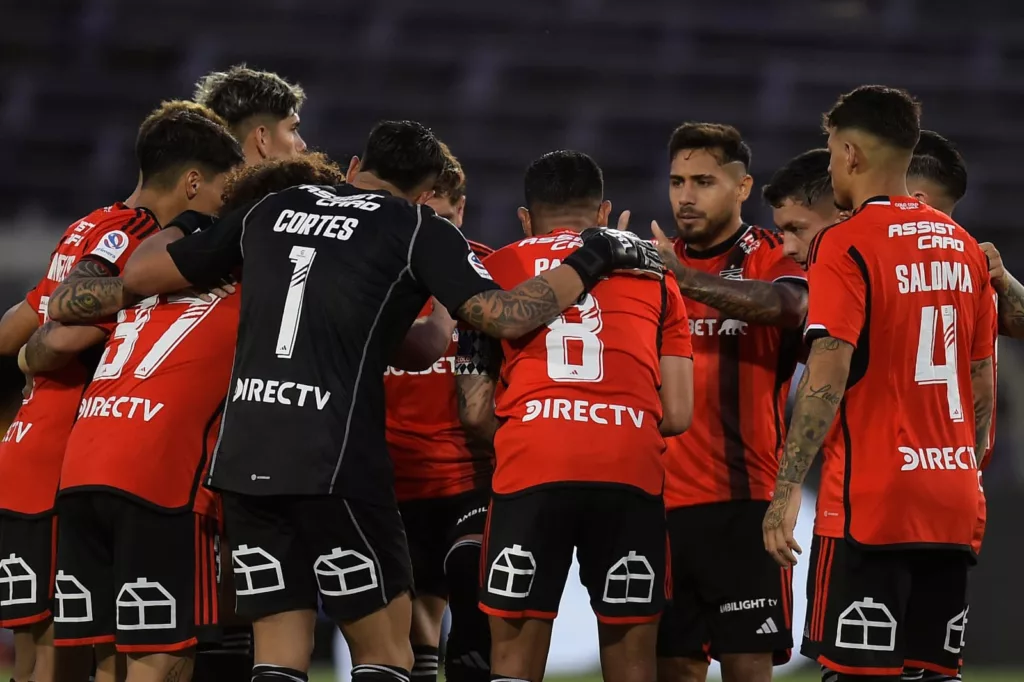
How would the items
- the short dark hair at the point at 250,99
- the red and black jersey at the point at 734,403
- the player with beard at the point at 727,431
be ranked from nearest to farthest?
the player with beard at the point at 727,431, the red and black jersey at the point at 734,403, the short dark hair at the point at 250,99

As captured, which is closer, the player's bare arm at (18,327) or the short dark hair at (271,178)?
the short dark hair at (271,178)

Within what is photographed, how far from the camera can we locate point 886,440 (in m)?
4.50

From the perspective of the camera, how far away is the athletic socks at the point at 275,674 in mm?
4336

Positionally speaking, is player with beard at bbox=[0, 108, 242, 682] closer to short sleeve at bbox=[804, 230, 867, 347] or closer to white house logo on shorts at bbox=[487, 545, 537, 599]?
white house logo on shorts at bbox=[487, 545, 537, 599]

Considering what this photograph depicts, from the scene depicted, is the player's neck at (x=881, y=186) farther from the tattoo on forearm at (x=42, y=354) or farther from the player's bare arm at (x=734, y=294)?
the tattoo on forearm at (x=42, y=354)

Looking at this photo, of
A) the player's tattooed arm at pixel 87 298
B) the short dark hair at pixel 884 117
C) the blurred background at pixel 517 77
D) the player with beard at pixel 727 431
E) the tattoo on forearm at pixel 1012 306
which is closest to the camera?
the short dark hair at pixel 884 117

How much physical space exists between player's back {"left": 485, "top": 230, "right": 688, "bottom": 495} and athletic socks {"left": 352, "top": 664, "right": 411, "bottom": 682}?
71cm

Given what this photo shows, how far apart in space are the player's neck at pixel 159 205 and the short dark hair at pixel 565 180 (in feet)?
4.41

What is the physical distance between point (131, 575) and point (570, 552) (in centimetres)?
147

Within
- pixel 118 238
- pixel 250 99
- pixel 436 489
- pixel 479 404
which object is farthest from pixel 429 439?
pixel 250 99

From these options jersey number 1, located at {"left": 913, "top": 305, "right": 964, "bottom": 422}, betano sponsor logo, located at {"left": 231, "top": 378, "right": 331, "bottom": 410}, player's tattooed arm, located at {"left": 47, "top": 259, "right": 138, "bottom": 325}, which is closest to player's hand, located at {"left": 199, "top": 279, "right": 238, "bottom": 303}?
player's tattooed arm, located at {"left": 47, "top": 259, "right": 138, "bottom": 325}

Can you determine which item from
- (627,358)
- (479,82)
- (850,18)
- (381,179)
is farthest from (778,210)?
(850,18)

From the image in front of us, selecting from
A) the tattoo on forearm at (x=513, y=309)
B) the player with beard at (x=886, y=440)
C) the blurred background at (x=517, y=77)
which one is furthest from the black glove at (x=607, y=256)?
the blurred background at (x=517, y=77)

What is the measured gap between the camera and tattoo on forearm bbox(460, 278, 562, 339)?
448 cm
